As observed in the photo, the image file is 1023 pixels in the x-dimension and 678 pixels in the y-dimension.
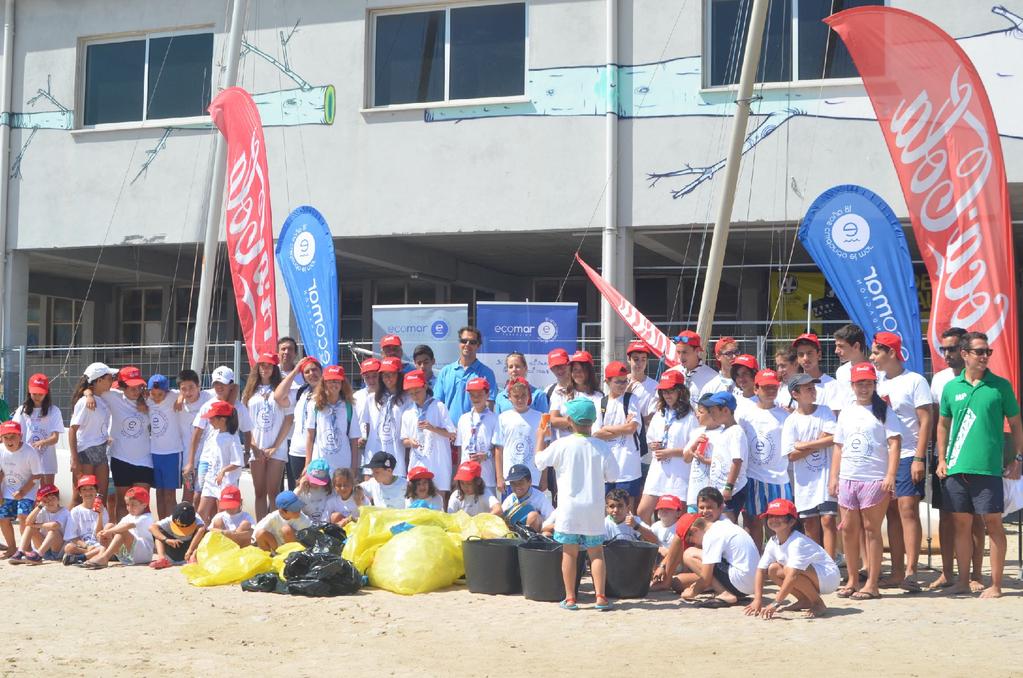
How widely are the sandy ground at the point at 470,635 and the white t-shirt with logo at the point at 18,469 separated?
2.17 m

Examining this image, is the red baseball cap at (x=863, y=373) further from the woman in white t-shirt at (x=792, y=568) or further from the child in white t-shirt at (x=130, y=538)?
the child in white t-shirt at (x=130, y=538)

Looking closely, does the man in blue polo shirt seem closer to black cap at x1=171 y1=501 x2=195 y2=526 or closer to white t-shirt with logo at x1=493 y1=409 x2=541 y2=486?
white t-shirt with logo at x1=493 y1=409 x2=541 y2=486

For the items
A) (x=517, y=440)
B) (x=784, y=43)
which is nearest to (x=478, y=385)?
(x=517, y=440)

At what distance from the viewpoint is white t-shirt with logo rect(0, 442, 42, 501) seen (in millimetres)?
11148

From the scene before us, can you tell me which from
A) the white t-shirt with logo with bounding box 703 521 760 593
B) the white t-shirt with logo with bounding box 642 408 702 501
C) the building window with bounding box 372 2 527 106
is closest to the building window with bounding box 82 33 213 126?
the building window with bounding box 372 2 527 106

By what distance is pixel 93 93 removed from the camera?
1805cm

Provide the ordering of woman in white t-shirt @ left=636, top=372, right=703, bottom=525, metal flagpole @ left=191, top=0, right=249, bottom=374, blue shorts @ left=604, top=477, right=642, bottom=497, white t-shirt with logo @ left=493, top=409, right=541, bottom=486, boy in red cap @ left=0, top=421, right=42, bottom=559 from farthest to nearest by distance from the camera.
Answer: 1. metal flagpole @ left=191, top=0, right=249, bottom=374
2. boy in red cap @ left=0, top=421, right=42, bottom=559
3. white t-shirt with logo @ left=493, top=409, right=541, bottom=486
4. blue shorts @ left=604, top=477, right=642, bottom=497
5. woman in white t-shirt @ left=636, top=372, right=703, bottom=525

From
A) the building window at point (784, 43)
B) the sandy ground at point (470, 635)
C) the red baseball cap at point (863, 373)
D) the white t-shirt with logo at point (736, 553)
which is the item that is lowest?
the sandy ground at point (470, 635)

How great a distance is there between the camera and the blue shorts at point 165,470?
11.3 m

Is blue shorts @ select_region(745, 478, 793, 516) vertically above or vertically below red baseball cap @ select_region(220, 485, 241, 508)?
above

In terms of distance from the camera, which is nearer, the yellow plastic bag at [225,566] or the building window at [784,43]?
the yellow plastic bag at [225,566]

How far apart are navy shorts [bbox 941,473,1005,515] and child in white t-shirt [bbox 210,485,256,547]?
552 cm

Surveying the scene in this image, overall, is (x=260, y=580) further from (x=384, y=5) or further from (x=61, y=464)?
(x=384, y=5)

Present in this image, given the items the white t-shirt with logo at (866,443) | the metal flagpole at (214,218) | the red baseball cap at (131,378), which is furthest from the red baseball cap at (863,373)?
the metal flagpole at (214,218)
